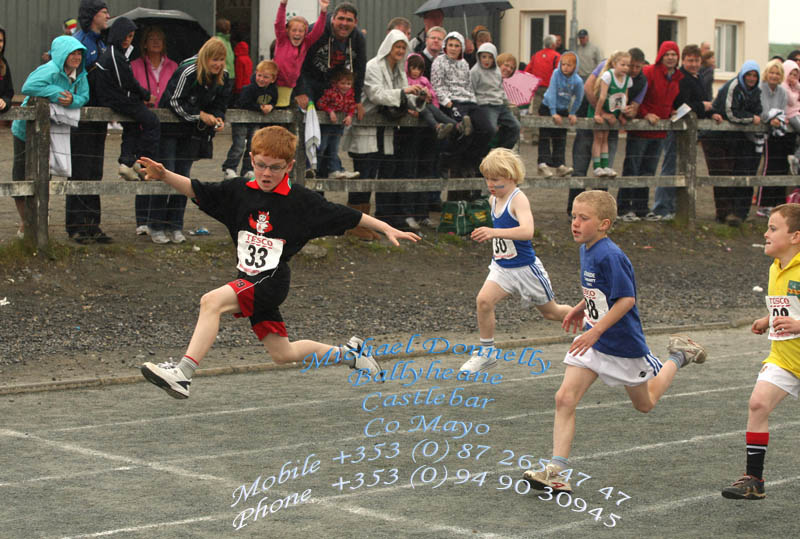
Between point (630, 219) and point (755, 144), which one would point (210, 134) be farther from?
point (755, 144)

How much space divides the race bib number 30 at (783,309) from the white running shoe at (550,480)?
1.34 m

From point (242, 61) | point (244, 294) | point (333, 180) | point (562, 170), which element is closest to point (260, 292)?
point (244, 294)

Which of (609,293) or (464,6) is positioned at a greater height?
(464,6)

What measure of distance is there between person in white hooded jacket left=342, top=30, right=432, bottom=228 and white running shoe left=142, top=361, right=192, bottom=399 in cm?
728

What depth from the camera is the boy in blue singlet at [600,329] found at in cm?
641

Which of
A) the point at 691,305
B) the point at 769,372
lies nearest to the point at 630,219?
the point at 691,305

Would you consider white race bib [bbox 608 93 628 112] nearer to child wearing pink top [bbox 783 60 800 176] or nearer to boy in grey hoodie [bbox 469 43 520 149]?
boy in grey hoodie [bbox 469 43 520 149]

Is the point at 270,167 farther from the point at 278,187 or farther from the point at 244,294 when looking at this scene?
the point at 244,294

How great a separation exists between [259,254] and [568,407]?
7.27 ft

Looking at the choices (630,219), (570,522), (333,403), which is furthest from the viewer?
(630,219)

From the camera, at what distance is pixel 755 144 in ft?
57.8

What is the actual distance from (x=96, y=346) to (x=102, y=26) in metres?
4.00

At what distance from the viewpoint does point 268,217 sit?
741 centimetres

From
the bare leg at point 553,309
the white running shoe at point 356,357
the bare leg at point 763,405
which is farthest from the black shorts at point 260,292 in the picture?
the bare leg at point 763,405
